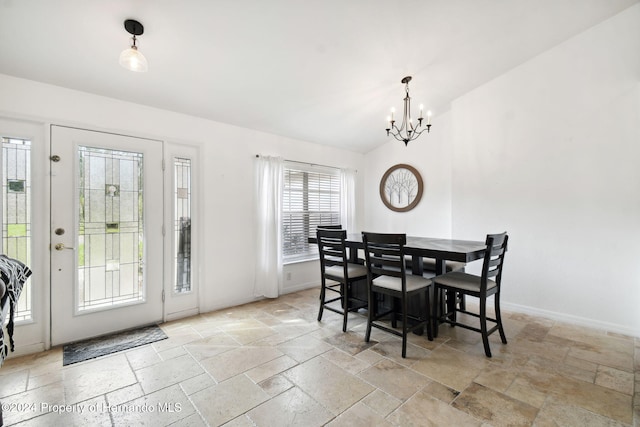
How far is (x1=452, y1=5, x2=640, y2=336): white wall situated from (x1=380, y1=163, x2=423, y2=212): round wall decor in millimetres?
899

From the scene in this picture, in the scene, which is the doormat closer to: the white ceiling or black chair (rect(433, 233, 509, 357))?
the white ceiling

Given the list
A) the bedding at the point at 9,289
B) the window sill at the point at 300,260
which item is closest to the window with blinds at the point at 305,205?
the window sill at the point at 300,260

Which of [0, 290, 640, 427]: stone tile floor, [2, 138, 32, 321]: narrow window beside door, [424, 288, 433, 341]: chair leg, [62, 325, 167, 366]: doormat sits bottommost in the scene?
[0, 290, 640, 427]: stone tile floor

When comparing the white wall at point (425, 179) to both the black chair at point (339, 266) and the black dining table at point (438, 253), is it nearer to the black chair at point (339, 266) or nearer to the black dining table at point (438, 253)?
the black dining table at point (438, 253)

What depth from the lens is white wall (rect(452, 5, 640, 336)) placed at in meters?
2.93

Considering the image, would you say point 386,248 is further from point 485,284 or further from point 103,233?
point 103,233

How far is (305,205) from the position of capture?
4645mm

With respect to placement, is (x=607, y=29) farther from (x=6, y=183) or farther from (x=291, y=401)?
(x=6, y=183)

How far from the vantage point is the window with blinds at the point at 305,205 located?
442cm

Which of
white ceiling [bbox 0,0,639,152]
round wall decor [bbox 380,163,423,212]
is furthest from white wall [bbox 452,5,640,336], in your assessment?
round wall decor [bbox 380,163,423,212]

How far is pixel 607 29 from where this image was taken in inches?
118

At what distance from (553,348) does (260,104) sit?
3.73m

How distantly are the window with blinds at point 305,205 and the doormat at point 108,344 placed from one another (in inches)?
75.2

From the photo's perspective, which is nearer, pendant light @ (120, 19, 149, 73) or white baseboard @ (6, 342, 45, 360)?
pendant light @ (120, 19, 149, 73)
